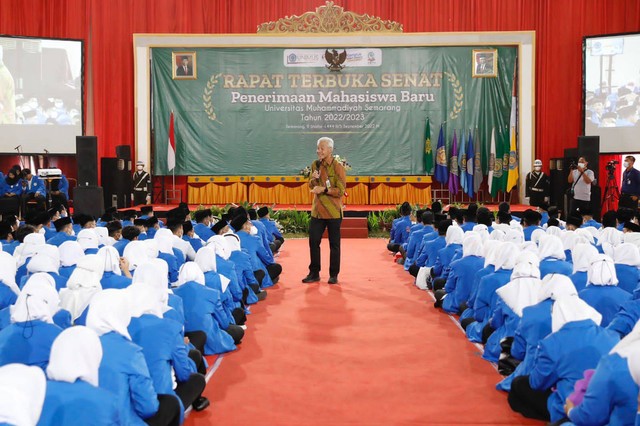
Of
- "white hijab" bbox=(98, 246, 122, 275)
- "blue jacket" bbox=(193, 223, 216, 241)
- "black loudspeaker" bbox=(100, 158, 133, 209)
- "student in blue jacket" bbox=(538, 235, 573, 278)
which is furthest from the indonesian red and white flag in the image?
"student in blue jacket" bbox=(538, 235, 573, 278)

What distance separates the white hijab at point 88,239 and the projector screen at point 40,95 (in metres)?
9.09

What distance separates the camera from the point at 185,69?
1586cm

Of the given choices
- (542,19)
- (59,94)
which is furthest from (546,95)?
(59,94)

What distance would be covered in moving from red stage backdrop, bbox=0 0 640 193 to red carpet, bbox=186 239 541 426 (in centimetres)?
983

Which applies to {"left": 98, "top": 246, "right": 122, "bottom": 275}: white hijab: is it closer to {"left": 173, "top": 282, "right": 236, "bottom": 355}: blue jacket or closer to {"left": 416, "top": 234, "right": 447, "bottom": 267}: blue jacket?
{"left": 173, "top": 282, "right": 236, "bottom": 355}: blue jacket

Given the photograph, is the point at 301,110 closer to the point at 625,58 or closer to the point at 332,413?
the point at 625,58

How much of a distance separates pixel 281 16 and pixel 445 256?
10.4 m

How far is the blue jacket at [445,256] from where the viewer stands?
274 inches

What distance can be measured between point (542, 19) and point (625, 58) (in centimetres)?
204

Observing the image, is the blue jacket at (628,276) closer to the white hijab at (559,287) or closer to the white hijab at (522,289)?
the white hijab at (522,289)

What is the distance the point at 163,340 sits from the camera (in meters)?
3.57

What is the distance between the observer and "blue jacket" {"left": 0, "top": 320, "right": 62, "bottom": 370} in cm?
337

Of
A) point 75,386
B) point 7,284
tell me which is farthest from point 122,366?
point 7,284

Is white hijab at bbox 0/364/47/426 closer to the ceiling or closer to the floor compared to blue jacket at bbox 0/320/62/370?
closer to the ceiling
